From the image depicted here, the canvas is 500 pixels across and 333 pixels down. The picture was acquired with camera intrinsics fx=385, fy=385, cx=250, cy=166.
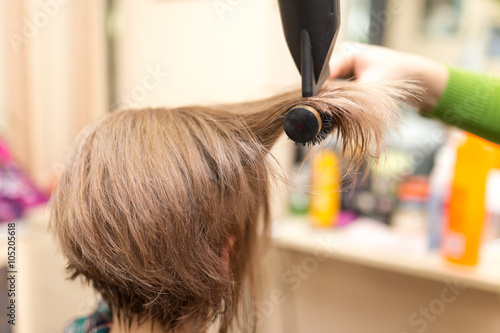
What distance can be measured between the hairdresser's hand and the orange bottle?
0.28 meters

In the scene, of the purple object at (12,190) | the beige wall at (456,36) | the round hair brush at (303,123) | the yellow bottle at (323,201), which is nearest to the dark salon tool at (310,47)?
the round hair brush at (303,123)

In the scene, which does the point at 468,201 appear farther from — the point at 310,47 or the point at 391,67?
the point at 310,47

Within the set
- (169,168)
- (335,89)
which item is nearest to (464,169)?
(335,89)

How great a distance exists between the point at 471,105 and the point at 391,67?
154mm

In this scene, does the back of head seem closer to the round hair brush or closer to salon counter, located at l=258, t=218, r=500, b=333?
the round hair brush

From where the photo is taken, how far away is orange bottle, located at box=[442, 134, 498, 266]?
0.88 metres

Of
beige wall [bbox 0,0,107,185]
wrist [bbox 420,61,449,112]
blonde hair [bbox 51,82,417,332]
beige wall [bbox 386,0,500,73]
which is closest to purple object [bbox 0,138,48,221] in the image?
beige wall [bbox 0,0,107,185]

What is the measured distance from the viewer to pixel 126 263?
500 millimetres

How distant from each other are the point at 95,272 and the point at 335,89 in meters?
0.41

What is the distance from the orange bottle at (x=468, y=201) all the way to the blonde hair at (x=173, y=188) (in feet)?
1.47

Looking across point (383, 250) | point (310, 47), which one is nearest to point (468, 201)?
point (383, 250)

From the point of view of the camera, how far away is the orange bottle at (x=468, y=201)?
0.88 m

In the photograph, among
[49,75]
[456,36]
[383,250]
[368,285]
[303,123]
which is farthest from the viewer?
[49,75]

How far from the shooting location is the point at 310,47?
453 millimetres
